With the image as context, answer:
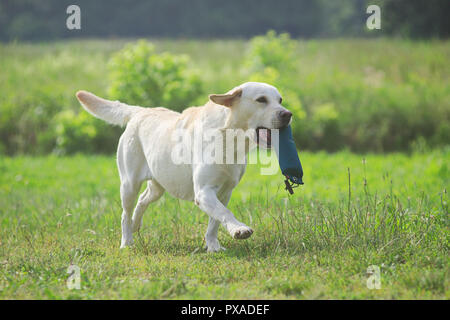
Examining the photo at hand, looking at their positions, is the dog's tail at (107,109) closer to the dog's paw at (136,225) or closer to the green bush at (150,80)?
the dog's paw at (136,225)

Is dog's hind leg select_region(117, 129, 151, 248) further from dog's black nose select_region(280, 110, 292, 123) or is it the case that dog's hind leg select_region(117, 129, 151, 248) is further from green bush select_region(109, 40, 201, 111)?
green bush select_region(109, 40, 201, 111)

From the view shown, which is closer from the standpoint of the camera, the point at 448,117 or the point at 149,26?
the point at 448,117

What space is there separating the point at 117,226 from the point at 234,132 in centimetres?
208

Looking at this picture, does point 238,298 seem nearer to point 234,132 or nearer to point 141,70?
point 234,132

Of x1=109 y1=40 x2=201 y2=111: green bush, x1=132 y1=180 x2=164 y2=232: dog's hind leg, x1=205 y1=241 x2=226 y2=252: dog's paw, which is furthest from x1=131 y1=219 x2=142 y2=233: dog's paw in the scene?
x1=109 y1=40 x2=201 y2=111: green bush

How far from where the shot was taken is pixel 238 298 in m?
3.52

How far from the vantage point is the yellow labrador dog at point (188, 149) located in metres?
4.17

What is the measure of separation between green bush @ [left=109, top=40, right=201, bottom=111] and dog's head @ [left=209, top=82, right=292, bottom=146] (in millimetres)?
7665

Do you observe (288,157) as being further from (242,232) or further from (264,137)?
(242,232)

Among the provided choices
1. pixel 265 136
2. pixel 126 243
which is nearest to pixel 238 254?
pixel 265 136

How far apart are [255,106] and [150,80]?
808cm

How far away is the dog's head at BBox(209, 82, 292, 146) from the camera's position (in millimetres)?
4125

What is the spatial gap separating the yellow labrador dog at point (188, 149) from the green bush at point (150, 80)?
631cm
